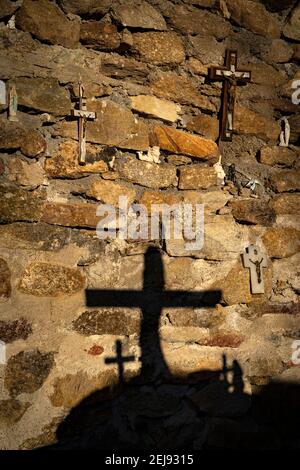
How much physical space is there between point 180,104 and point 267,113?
21.7 inches

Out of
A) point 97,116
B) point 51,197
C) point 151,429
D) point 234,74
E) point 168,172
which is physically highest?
point 234,74

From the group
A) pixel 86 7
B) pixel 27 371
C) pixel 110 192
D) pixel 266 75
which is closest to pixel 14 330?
pixel 27 371

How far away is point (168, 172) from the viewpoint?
1946mm

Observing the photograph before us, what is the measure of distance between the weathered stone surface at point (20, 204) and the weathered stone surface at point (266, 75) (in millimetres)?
1380

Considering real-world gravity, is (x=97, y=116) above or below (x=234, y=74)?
below

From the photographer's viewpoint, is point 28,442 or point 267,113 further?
point 267,113

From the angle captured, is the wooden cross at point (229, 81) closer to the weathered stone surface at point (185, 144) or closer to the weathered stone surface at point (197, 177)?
the weathered stone surface at point (185, 144)

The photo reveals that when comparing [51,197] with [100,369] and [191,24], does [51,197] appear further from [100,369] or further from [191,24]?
[191,24]

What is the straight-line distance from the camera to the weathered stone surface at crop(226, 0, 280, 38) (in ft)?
6.75

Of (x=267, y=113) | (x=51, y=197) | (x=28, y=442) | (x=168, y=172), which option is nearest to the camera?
(x=28, y=442)

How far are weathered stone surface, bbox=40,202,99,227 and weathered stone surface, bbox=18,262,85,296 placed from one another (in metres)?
0.21

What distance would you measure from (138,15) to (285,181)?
3.86 feet

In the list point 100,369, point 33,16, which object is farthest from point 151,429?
point 33,16

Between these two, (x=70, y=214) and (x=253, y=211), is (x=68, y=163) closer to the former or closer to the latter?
(x=70, y=214)
